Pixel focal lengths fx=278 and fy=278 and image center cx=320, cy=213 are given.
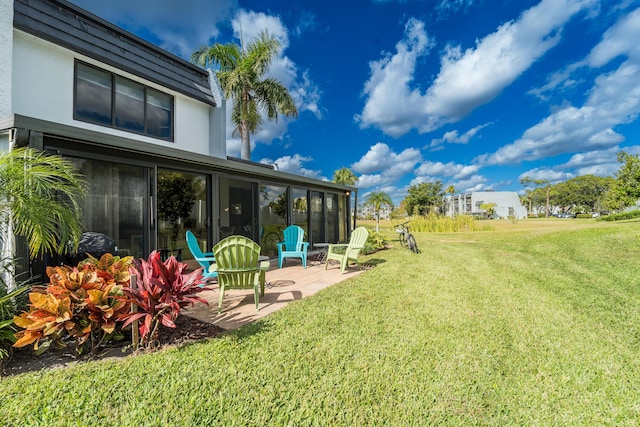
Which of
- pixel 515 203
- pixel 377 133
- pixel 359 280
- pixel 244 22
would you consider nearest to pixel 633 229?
pixel 359 280

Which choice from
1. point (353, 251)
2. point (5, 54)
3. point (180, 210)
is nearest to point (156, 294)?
point (180, 210)

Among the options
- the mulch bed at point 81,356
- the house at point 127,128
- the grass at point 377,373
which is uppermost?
the house at point 127,128

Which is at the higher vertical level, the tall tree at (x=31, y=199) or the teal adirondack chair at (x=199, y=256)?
the tall tree at (x=31, y=199)

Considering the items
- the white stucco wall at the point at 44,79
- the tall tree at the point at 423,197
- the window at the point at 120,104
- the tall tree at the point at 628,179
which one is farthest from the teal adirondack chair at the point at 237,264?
the tall tree at the point at 423,197

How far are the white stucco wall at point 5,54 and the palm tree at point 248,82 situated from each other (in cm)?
1006

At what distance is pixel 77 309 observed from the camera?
2576mm

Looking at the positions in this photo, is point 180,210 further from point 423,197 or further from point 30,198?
point 423,197

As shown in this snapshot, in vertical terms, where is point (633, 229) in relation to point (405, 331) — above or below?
above

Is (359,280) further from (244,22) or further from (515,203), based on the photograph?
(515,203)

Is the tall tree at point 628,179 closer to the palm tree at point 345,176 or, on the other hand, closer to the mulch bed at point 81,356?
the palm tree at point 345,176

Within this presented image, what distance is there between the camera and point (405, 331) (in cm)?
335

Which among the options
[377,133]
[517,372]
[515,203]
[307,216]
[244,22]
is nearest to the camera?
[517,372]

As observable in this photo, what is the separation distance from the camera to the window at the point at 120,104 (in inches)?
226

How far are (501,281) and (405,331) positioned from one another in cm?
389
